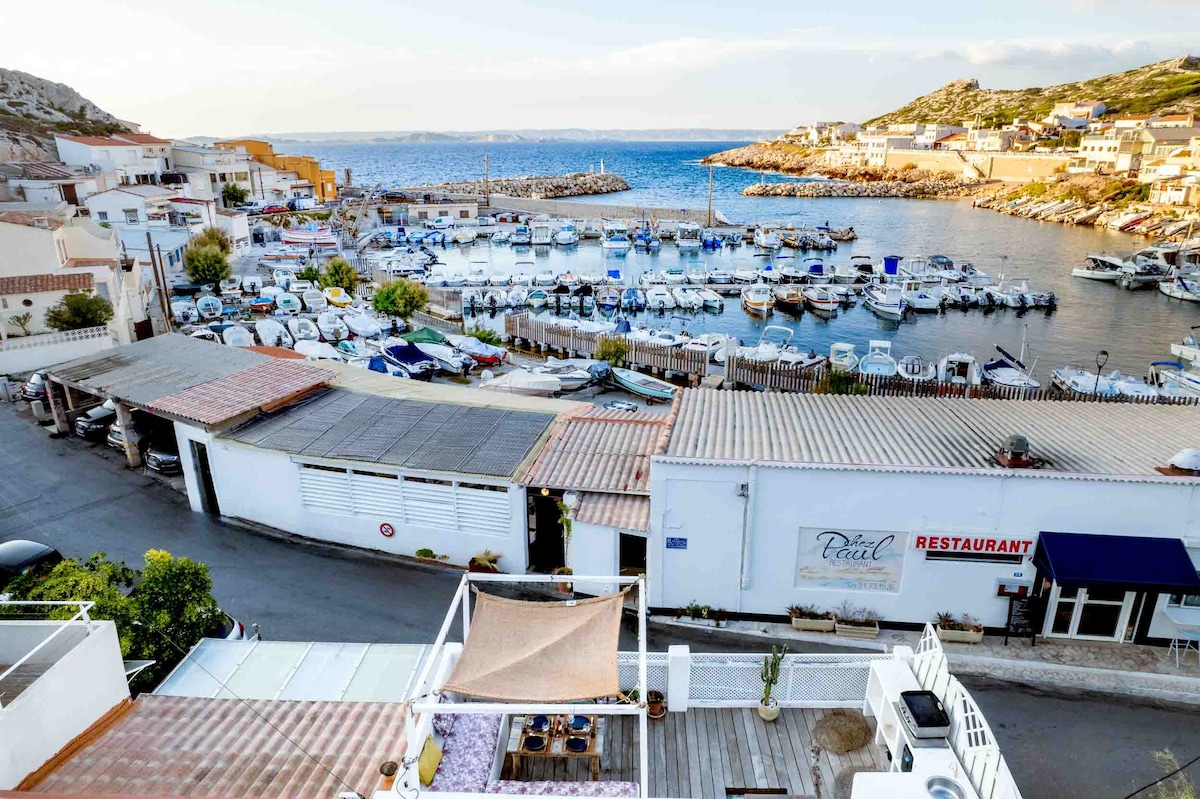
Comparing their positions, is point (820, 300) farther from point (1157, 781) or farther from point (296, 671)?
point (296, 671)

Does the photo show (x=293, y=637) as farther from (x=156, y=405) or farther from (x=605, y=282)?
(x=605, y=282)

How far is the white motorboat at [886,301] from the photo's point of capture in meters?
46.5

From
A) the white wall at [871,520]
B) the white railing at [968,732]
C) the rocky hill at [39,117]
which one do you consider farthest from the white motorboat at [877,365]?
the rocky hill at [39,117]

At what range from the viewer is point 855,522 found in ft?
43.1

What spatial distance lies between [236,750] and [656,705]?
5.79 metres

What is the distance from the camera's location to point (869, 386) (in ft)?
83.9

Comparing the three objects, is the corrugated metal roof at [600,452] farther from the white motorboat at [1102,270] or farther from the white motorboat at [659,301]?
the white motorboat at [1102,270]

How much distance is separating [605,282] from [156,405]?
1445 inches

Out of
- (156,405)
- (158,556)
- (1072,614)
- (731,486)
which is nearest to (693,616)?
(731,486)

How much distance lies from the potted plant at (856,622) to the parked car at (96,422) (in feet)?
71.5

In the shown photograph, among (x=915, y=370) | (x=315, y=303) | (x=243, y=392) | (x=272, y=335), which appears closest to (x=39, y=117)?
(x=315, y=303)

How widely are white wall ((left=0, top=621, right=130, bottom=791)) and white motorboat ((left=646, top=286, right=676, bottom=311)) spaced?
132 feet

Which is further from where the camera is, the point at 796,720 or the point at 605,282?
the point at 605,282

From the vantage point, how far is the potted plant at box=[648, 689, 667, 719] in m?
11.0
